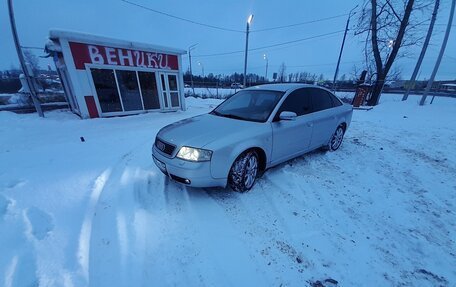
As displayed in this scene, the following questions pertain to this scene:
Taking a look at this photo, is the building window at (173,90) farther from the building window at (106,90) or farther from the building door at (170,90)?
the building window at (106,90)

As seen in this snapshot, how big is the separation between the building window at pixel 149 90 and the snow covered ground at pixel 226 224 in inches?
253

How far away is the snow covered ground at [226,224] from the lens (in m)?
1.92

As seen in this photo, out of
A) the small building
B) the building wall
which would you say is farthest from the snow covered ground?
the small building

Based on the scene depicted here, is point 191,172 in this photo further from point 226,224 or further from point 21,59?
point 21,59

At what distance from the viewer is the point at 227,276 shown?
74.5 inches

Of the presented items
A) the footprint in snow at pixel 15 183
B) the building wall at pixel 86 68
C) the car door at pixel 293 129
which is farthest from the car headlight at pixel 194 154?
the building wall at pixel 86 68

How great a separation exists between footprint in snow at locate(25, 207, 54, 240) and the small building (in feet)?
24.0

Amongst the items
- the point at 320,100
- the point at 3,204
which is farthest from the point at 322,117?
the point at 3,204

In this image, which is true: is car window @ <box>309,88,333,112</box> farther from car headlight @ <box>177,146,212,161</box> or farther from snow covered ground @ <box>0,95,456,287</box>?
car headlight @ <box>177,146,212,161</box>

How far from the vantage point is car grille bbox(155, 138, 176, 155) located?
289 centimetres

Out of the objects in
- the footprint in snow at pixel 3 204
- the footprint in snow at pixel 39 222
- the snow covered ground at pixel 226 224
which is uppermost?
the footprint in snow at pixel 3 204

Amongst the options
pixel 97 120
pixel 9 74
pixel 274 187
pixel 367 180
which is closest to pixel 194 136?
pixel 274 187

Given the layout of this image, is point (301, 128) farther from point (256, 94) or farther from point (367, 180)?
point (367, 180)

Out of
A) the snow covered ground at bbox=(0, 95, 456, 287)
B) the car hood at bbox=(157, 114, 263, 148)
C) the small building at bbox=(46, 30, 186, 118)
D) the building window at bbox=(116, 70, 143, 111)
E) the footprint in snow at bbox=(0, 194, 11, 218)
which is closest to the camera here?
the snow covered ground at bbox=(0, 95, 456, 287)
